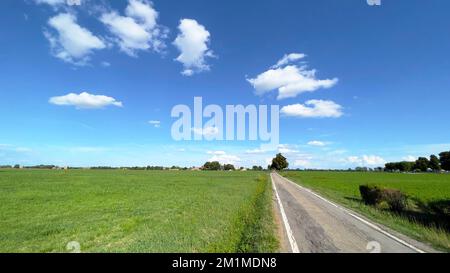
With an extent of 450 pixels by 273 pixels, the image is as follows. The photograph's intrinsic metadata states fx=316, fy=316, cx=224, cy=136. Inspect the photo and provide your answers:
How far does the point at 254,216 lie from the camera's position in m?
16.8

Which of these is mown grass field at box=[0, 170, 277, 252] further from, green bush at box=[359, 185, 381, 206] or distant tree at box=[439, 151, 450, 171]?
distant tree at box=[439, 151, 450, 171]

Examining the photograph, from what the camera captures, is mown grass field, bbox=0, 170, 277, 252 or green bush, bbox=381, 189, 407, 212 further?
green bush, bbox=381, 189, 407, 212

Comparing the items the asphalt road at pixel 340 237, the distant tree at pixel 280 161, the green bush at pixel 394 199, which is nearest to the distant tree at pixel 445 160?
the distant tree at pixel 280 161

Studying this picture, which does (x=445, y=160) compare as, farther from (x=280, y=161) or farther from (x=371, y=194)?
(x=371, y=194)

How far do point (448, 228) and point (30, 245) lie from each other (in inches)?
746

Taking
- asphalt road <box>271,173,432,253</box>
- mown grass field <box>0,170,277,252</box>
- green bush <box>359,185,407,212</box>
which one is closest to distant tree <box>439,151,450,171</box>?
green bush <box>359,185,407,212</box>
